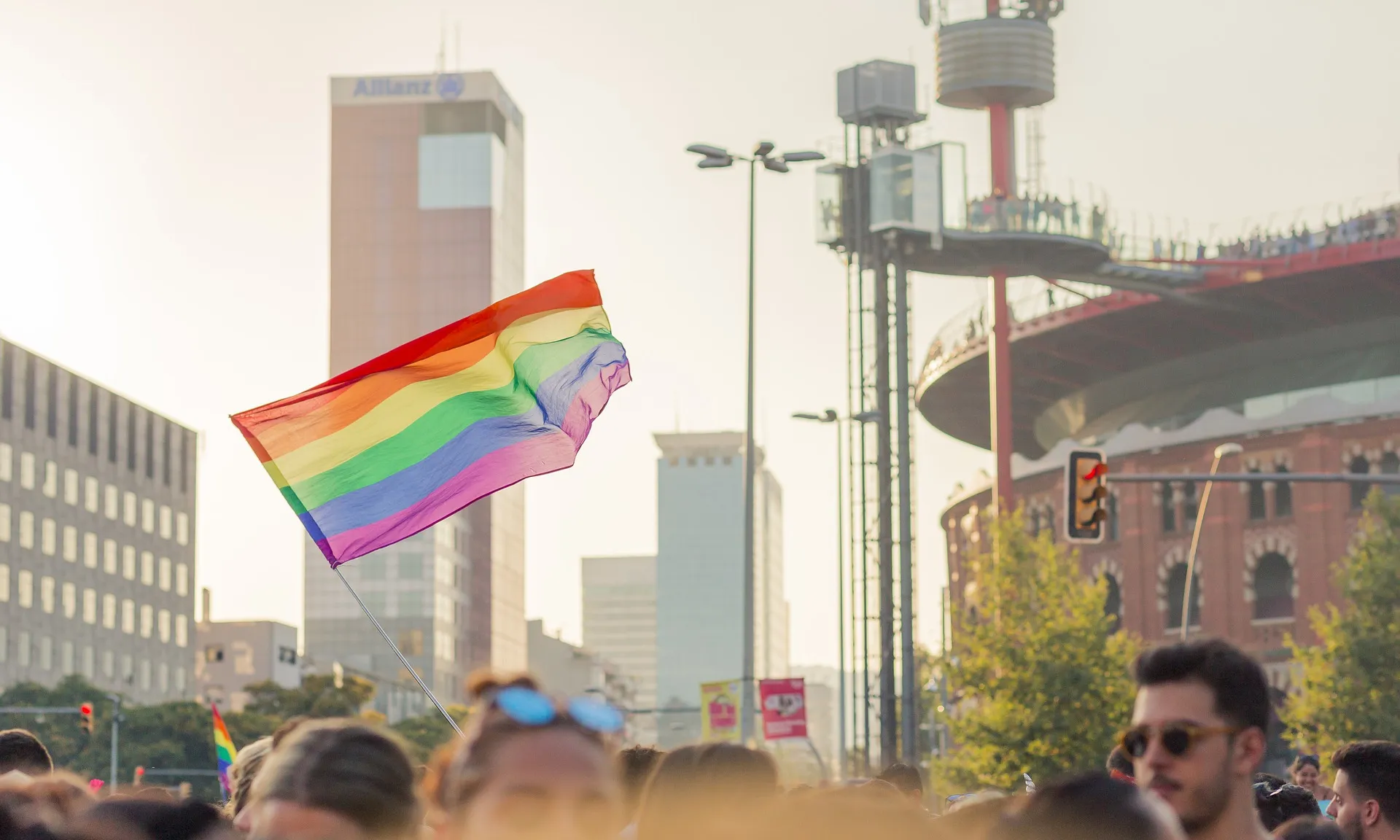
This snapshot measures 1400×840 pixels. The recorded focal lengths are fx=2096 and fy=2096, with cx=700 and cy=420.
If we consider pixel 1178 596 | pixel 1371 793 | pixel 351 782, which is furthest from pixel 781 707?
pixel 1178 596

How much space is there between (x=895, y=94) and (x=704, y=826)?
235 feet

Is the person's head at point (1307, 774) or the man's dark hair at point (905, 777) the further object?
the person's head at point (1307, 774)

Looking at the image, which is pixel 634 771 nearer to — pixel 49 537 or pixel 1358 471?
pixel 1358 471

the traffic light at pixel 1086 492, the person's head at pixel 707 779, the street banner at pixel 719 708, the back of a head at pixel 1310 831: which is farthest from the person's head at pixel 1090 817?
the street banner at pixel 719 708

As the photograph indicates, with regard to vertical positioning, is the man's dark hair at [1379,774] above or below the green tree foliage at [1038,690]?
above

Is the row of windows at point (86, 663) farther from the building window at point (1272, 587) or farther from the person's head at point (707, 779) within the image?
the person's head at point (707, 779)

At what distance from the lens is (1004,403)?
75.2 meters

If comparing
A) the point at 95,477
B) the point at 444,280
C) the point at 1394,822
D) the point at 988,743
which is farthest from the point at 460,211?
the point at 1394,822

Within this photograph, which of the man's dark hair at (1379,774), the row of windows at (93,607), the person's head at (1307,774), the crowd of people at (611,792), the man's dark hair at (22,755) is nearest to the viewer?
the crowd of people at (611,792)

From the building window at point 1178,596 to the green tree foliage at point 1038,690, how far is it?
94.6 ft

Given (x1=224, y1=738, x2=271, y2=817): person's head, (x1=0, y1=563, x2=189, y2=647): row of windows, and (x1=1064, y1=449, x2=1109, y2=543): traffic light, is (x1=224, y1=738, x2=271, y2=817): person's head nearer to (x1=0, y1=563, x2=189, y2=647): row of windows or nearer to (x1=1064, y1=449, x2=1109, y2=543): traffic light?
(x1=1064, y1=449, x2=1109, y2=543): traffic light

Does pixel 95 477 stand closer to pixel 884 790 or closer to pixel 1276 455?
pixel 1276 455

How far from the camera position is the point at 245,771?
8234 millimetres

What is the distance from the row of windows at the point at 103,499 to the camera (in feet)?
336
